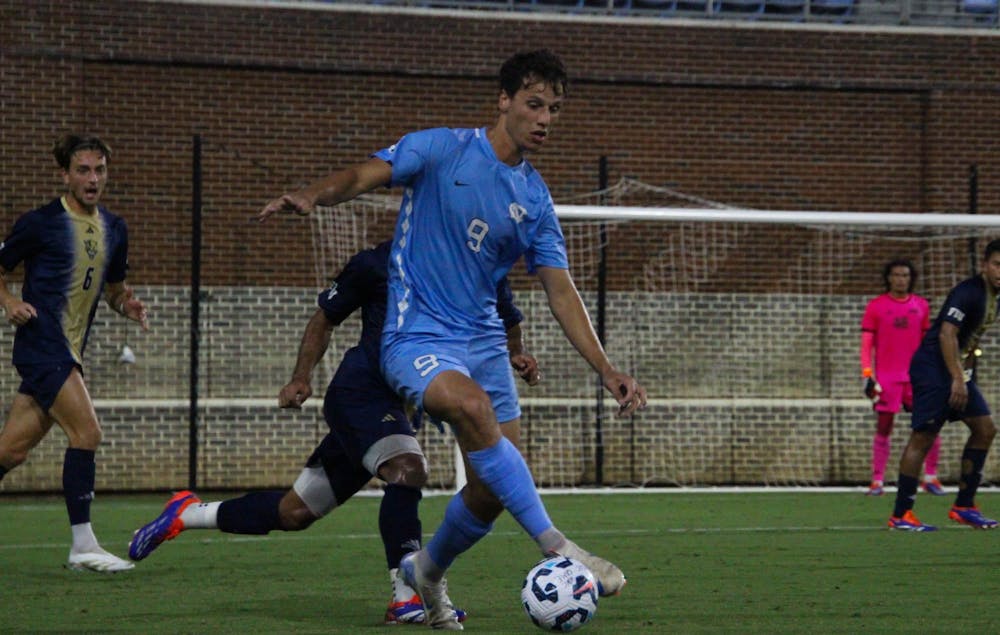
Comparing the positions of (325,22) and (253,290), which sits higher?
(325,22)

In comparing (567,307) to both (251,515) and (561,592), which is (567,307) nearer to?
(561,592)

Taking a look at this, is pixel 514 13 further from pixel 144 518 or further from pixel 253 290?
pixel 144 518

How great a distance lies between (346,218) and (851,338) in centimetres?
527

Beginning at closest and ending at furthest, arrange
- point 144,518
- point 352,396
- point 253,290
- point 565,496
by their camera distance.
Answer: point 352,396
point 144,518
point 565,496
point 253,290

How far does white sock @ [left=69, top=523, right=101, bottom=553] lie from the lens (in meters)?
8.13

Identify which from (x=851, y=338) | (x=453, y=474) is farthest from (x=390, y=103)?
(x=851, y=338)

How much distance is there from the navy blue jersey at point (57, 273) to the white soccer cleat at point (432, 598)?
3.04 m

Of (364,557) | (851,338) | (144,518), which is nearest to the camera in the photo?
(364,557)

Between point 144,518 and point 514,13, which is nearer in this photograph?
point 144,518

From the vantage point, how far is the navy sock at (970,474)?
34.9 feet

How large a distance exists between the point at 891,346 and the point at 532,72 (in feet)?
30.4

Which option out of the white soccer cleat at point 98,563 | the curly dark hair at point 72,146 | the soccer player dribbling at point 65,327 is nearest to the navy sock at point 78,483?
the soccer player dribbling at point 65,327

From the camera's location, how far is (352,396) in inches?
252

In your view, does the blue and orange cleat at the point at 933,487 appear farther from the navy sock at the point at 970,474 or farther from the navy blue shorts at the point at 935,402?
the navy blue shorts at the point at 935,402
